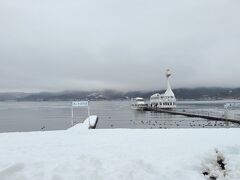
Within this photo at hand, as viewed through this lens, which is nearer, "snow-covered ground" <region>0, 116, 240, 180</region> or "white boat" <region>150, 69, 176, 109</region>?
"snow-covered ground" <region>0, 116, 240, 180</region>

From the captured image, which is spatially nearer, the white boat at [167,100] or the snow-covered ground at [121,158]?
the snow-covered ground at [121,158]

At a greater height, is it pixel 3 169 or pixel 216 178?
pixel 3 169

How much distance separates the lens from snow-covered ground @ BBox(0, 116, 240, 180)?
9.35 meters

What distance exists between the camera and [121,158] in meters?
10.5

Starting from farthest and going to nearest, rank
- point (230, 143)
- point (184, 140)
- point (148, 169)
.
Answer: point (184, 140) < point (230, 143) < point (148, 169)

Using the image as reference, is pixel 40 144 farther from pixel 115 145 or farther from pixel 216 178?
pixel 216 178

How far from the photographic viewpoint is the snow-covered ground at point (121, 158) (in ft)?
30.7

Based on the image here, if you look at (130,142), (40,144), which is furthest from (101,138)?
(40,144)

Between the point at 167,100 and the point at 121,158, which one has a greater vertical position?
the point at 167,100

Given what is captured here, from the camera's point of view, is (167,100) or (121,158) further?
(167,100)

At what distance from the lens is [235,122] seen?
45.7 m

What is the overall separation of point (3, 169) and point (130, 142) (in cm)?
533

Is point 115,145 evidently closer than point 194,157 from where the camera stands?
No

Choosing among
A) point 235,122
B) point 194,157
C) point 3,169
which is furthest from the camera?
point 235,122
